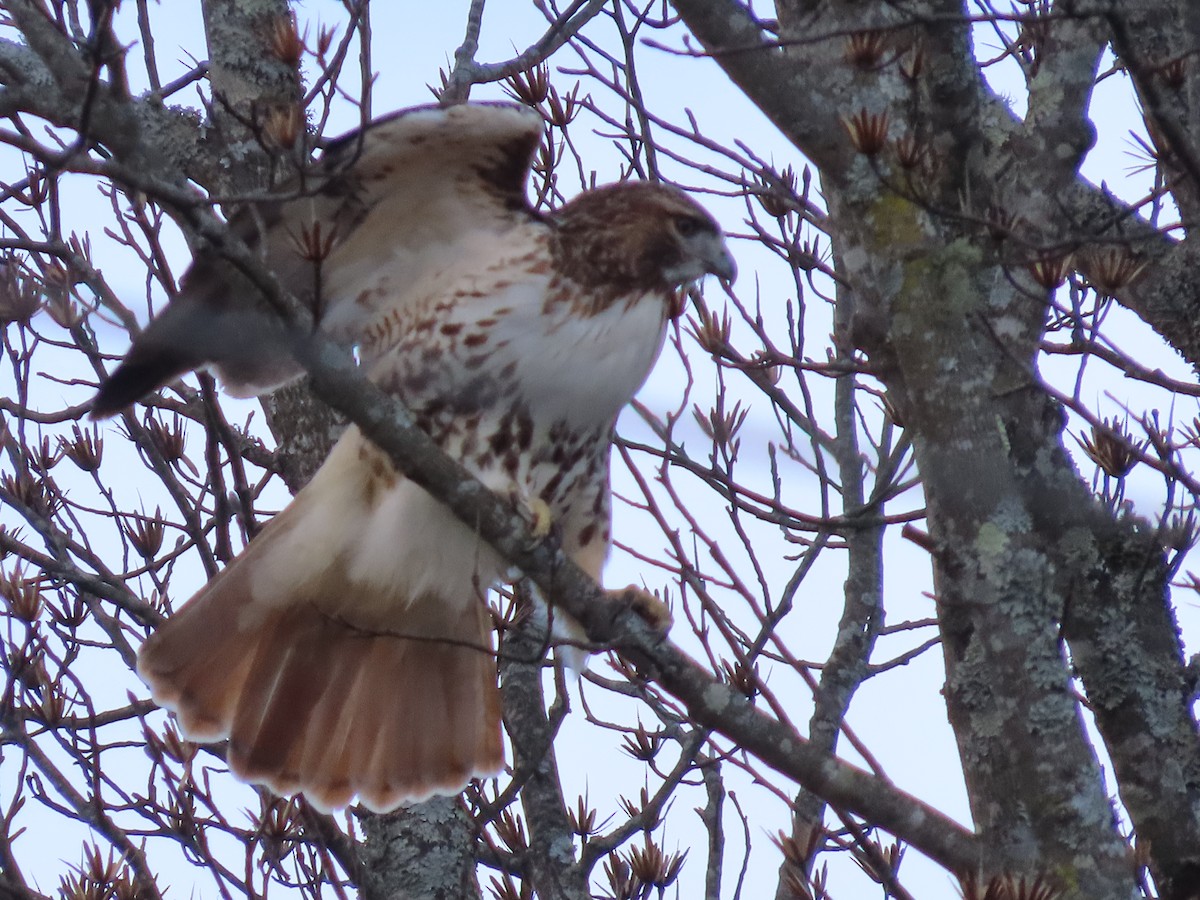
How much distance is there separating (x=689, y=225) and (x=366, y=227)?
757 millimetres

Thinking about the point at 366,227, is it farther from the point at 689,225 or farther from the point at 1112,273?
the point at 1112,273

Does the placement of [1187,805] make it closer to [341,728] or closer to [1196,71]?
[1196,71]

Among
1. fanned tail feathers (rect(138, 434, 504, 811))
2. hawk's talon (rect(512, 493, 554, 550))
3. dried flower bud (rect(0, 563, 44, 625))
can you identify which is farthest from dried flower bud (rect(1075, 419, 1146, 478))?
dried flower bud (rect(0, 563, 44, 625))

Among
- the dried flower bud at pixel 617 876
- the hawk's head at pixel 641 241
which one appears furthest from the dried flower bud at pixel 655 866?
the hawk's head at pixel 641 241

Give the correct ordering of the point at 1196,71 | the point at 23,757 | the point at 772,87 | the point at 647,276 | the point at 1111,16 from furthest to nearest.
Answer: the point at 647,276, the point at 23,757, the point at 772,87, the point at 1196,71, the point at 1111,16

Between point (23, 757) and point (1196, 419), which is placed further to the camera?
point (23, 757)

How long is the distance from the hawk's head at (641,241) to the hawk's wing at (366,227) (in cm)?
18

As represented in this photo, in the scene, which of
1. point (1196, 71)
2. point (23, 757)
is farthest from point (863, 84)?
point (23, 757)

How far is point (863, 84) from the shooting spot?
2.91m

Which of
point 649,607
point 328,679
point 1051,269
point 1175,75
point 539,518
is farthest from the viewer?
point 328,679

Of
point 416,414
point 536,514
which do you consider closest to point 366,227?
point 416,414

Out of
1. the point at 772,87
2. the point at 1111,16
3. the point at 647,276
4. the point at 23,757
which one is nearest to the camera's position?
the point at 1111,16

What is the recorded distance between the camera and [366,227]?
363 cm

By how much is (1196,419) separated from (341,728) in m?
2.06
